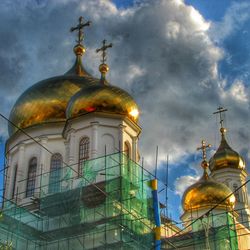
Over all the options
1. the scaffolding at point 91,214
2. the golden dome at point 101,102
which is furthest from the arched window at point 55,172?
the golden dome at point 101,102

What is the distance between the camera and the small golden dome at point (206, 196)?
28359 millimetres

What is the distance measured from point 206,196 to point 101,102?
786 cm

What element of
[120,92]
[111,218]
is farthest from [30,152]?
[111,218]

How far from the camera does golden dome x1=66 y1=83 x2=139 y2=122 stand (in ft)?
78.5

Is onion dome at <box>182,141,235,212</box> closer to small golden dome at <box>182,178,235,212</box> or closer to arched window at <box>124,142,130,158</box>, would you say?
small golden dome at <box>182,178,235,212</box>

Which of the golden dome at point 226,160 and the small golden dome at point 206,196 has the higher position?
the golden dome at point 226,160

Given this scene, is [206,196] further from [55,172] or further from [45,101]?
[45,101]

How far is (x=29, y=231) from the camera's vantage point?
21.0 m

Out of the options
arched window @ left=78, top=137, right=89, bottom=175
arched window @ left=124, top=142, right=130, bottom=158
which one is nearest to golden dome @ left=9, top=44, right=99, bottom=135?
arched window @ left=78, top=137, right=89, bottom=175

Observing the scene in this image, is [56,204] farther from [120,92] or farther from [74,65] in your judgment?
[74,65]

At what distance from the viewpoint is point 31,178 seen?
25.2 meters

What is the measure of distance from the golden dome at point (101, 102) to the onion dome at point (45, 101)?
1.55 metres

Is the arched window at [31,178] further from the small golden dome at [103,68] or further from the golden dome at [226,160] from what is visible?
the golden dome at [226,160]

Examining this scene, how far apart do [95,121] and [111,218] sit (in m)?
4.57
